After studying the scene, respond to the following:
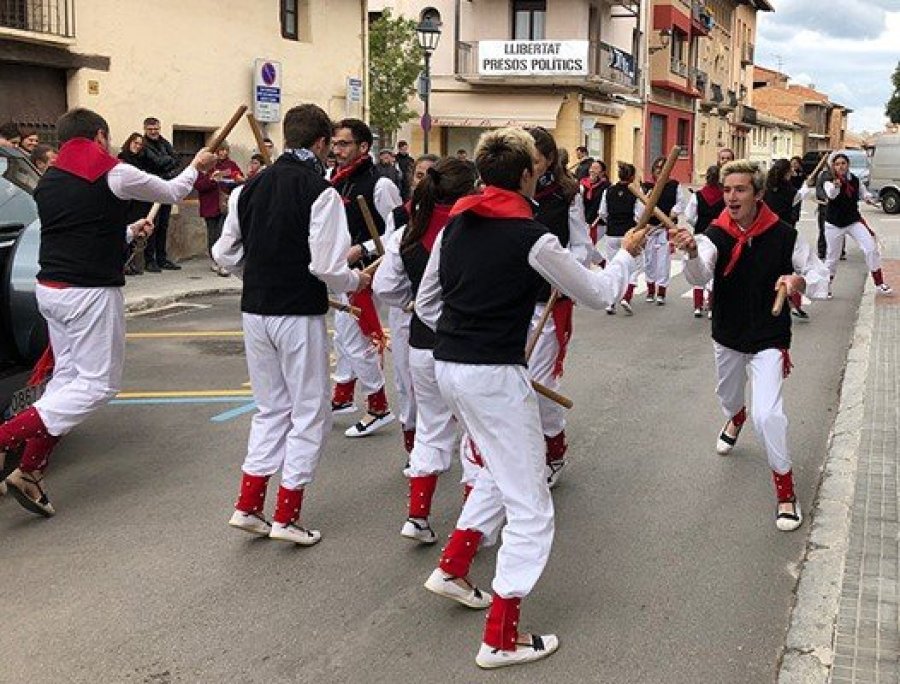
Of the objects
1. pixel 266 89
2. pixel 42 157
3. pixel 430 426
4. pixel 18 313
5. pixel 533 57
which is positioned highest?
pixel 533 57

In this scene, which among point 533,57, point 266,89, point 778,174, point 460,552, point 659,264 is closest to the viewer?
point 460,552

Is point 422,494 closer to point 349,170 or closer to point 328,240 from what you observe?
point 328,240

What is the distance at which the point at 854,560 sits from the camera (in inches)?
179

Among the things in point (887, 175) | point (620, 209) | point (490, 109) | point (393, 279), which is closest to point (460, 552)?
point (393, 279)

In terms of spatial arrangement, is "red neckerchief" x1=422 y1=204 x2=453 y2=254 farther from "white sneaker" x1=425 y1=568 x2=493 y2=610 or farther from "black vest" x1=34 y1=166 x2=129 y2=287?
"black vest" x1=34 y1=166 x2=129 y2=287

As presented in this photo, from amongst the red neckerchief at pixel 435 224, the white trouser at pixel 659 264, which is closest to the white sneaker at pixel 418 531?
the red neckerchief at pixel 435 224

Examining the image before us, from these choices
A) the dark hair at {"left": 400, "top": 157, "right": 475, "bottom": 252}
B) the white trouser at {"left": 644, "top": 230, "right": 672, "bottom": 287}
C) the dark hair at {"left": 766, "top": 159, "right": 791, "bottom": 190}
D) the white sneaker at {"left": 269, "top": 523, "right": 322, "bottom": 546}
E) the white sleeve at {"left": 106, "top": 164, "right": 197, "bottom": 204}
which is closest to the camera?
the dark hair at {"left": 400, "top": 157, "right": 475, "bottom": 252}

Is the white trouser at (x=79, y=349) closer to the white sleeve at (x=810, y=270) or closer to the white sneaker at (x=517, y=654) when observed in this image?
the white sneaker at (x=517, y=654)

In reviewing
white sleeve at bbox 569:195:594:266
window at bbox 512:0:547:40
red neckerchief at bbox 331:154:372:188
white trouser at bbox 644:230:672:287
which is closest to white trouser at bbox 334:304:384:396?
red neckerchief at bbox 331:154:372:188

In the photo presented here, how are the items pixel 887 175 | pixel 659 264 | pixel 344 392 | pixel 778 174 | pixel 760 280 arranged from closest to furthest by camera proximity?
pixel 760 280, pixel 344 392, pixel 778 174, pixel 659 264, pixel 887 175

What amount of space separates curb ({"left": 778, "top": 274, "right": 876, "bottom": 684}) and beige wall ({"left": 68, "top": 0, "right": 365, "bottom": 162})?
12119mm

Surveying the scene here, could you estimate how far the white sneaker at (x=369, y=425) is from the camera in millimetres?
6709

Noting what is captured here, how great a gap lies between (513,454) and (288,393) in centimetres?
159

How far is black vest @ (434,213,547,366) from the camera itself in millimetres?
3561
